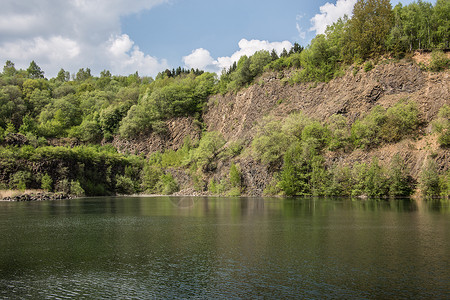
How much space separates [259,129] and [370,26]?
1604 inches

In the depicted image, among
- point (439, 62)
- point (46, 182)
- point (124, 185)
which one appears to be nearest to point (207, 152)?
point (124, 185)

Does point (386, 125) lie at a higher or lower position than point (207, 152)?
higher

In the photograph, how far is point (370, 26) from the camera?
3740 inches

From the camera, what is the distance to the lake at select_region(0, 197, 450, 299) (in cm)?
1689

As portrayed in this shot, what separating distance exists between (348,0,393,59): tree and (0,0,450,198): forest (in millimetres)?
262

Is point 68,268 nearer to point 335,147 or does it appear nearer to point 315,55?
point 335,147

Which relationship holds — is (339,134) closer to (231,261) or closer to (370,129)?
(370,129)

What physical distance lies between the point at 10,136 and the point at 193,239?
9697cm

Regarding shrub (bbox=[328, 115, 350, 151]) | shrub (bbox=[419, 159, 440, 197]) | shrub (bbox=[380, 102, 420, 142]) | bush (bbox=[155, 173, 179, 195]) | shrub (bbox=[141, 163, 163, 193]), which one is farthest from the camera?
shrub (bbox=[141, 163, 163, 193])

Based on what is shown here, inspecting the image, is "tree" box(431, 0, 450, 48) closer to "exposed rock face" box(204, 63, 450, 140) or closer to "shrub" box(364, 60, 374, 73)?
"exposed rock face" box(204, 63, 450, 140)

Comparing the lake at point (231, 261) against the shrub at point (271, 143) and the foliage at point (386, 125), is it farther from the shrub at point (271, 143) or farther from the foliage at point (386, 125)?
the shrub at point (271, 143)

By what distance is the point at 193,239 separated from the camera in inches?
1152

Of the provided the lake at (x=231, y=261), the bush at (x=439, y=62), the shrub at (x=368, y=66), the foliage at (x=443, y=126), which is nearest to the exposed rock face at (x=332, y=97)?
the shrub at (x=368, y=66)

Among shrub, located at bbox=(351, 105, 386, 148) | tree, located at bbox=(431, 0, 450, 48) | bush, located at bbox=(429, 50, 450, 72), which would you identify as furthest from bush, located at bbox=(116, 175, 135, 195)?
tree, located at bbox=(431, 0, 450, 48)
